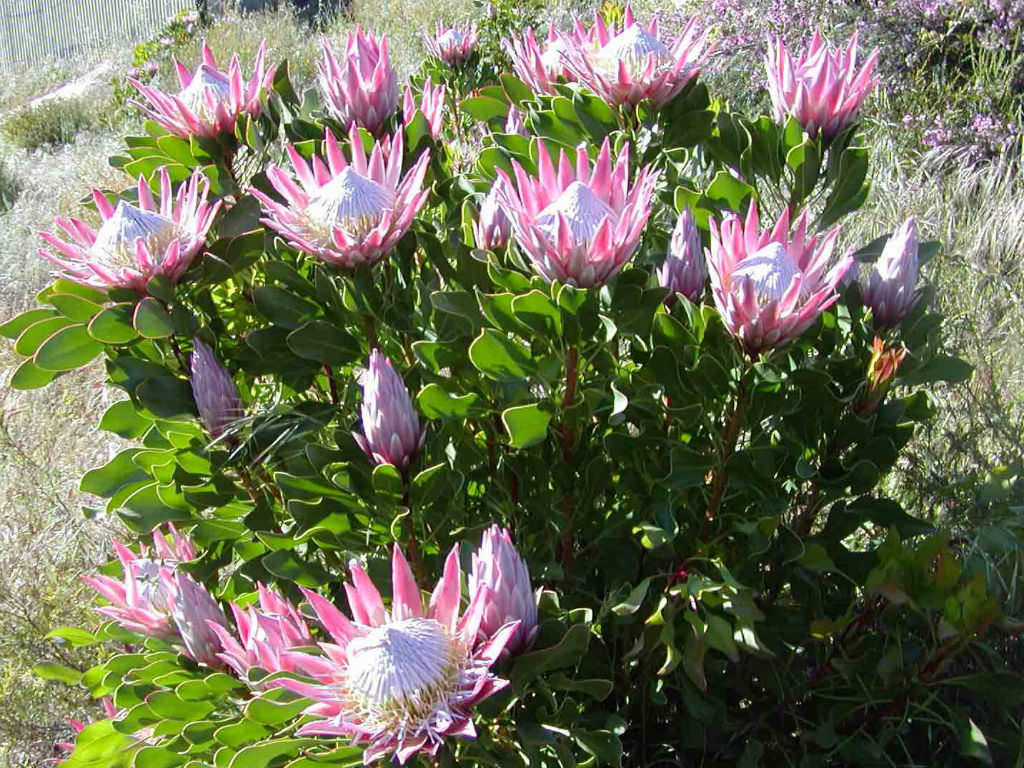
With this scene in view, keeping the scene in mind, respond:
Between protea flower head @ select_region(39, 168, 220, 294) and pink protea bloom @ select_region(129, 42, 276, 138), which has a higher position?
pink protea bloom @ select_region(129, 42, 276, 138)

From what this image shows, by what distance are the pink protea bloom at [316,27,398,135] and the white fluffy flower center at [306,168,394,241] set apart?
1.21 ft

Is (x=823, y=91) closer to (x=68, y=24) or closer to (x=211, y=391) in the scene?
(x=211, y=391)

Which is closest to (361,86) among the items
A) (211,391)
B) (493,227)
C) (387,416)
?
(493,227)

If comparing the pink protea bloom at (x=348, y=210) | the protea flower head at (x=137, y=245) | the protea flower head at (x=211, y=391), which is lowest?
the protea flower head at (x=211, y=391)

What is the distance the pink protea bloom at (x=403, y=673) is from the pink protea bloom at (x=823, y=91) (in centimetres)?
96

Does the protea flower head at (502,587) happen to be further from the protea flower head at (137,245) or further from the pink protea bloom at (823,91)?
the pink protea bloom at (823,91)

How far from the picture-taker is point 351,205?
1.35 m

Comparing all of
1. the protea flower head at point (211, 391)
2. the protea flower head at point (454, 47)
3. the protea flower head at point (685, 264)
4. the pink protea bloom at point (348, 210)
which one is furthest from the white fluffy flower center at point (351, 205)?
the protea flower head at point (454, 47)

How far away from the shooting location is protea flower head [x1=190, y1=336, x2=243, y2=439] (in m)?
1.47

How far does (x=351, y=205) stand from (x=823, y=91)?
771 mm

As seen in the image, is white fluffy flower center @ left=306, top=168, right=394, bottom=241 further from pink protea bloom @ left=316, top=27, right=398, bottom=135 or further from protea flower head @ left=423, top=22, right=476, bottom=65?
protea flower head @ left=423, top=22, right=476, bottom=65

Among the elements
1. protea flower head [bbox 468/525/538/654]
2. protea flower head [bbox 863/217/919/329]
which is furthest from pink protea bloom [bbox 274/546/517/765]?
protea flower head [bbox 863/217/919/329]

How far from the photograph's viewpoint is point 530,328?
1.31m

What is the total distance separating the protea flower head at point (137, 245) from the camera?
143 cm
